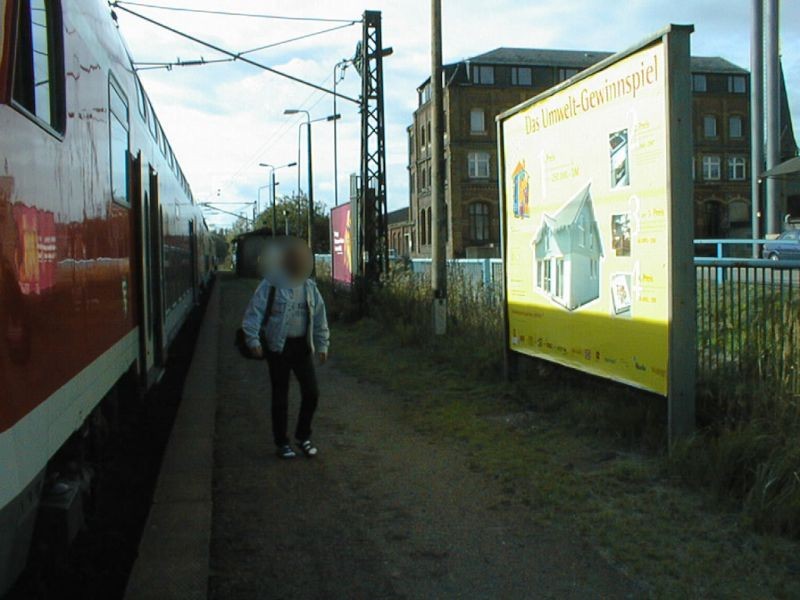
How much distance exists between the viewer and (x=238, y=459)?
6863mm

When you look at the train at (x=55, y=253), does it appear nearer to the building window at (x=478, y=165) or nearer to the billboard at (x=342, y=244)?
the billboard at (x=342, y=244)

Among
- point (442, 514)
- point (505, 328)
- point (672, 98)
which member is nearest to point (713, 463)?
point (442, 514)

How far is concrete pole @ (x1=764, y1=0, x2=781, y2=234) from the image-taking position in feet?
66.6

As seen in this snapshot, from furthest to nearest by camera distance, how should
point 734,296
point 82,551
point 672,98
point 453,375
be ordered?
point 453,375
point 734,296
point 672,98
point 82,551

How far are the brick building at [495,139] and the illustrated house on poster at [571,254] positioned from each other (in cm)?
5131

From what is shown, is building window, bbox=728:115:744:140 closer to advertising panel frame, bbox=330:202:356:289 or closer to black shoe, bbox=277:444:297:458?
advertising panel frame, bbox=330:202:356:289

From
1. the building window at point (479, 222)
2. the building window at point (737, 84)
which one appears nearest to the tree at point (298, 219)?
the building window at point (479, 222)

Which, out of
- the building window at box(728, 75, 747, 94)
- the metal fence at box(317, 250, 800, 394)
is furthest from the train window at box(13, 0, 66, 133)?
the building window at box(728, 75, 747, 94)

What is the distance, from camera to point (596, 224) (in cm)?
700

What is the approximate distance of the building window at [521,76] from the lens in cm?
6412

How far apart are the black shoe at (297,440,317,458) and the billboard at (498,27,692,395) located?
2325 millimetres

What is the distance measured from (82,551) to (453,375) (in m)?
5.72

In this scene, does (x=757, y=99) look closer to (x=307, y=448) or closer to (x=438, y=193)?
(x=438, y=193)

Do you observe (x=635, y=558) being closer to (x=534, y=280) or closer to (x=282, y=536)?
(x=282, y=536)
